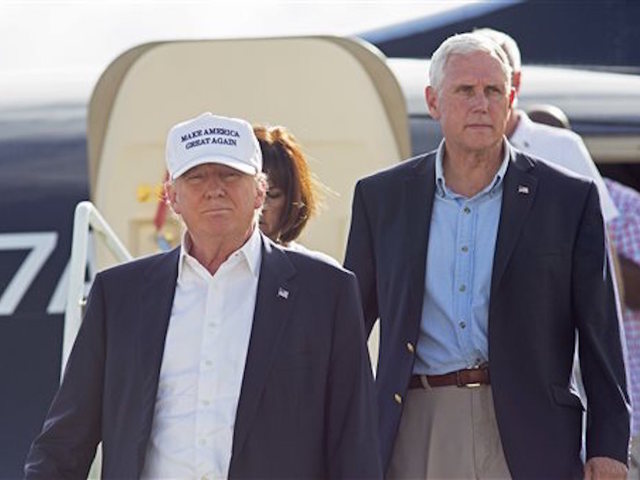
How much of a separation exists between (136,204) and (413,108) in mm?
1524

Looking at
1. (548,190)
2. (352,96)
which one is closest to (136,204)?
(352,96)

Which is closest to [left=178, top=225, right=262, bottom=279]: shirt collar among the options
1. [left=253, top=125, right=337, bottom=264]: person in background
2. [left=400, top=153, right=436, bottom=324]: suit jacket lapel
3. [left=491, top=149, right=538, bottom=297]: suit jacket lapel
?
[left=400, top=153, right=436, bottom=324]: suit jacket lapel

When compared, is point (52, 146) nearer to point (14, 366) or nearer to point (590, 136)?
point (14, 366)

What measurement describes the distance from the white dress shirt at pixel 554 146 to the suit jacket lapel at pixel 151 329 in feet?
7.21

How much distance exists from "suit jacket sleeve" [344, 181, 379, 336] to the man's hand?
65cm

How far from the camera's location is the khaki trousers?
4988 millimetres

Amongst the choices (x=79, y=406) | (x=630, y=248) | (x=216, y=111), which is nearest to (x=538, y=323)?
(x=79, y=406)

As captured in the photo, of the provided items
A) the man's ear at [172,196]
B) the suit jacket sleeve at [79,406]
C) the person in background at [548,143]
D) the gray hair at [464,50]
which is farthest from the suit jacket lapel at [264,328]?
the person in background at [548,143]

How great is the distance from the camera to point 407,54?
36.2 feet

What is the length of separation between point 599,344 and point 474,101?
0.66 meters

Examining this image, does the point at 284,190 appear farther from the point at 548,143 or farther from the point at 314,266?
the point at 548,143

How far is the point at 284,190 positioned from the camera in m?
5.43

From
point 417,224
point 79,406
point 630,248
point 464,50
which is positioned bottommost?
point 630,248

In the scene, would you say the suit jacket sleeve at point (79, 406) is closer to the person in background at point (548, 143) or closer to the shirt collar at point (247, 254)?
the shirt collar at point (247, 254)
